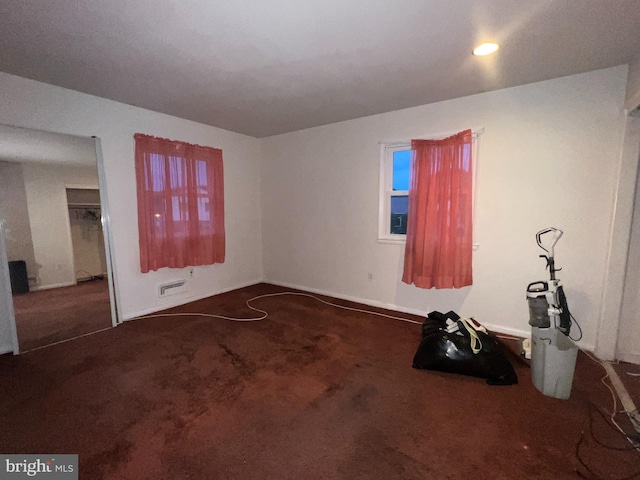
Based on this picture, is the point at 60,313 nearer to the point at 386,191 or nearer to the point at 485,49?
the point at 386,191

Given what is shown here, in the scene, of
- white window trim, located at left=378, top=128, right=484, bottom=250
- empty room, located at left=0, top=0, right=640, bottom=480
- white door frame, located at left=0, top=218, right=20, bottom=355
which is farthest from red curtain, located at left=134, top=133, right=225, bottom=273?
white window trim, located at left=378, top=128, right=484, bottom=250

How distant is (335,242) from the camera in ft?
13.7

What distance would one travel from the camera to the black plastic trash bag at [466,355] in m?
2.19

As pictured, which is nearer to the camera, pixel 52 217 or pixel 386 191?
pixel 52 217

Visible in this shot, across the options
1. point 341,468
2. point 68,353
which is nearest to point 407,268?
point 341,468

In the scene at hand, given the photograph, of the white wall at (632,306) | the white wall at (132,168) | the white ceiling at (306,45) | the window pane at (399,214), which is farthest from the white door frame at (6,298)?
the white wall at (632,306)

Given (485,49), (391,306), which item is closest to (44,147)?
(485,49)

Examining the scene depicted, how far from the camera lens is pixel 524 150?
276 cm

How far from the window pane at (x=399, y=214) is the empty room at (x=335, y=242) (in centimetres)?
3

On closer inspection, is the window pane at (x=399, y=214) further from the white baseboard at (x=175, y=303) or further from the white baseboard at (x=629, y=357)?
the white baseboard at (x=175, y=303)

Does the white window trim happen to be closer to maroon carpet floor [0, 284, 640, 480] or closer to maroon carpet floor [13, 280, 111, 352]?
maroon carpet floor [0, 284, 640, 480]

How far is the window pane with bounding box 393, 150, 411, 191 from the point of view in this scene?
3.57m

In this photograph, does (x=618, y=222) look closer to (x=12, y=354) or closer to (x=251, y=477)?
(x=251, y=477)

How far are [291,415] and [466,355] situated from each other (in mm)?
1397
